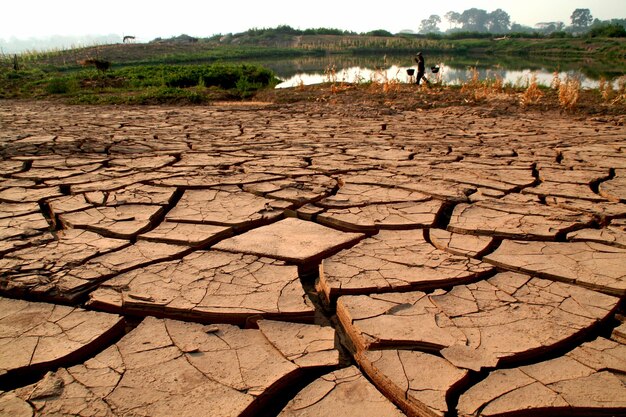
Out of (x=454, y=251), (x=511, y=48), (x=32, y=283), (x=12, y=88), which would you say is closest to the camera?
(x=32, y=283)

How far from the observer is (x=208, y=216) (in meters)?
2.56

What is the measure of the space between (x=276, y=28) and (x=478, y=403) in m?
56.6

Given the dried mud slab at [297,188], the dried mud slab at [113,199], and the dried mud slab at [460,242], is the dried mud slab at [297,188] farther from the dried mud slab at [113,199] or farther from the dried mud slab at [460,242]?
Result: the dried mud slab at [460,242]

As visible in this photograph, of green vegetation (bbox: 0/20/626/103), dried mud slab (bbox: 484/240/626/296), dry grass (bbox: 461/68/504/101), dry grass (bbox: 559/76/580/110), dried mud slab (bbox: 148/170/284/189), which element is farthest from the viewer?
green vegetation (bbox: 0/20/626/103)

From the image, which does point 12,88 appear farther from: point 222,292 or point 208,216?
point 222,292

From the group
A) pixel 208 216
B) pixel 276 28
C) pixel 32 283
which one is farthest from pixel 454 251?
pixel 276 28

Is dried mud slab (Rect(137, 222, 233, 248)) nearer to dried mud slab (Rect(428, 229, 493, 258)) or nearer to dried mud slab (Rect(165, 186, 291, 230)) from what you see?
dried mud slab (Rect(165, 186, 291, 230))

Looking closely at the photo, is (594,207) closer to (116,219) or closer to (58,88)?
(116,219)

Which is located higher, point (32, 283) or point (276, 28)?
point (276, 28)

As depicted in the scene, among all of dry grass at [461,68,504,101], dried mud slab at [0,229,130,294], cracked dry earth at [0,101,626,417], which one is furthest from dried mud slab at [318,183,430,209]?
dry grass at [461,68,504,101]

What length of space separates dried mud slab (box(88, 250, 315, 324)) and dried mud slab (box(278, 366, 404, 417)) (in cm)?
35

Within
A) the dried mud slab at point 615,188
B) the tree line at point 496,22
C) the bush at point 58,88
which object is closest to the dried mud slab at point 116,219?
the dried mud slab at point 615,188

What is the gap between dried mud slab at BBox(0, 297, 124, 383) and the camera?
1.40 m

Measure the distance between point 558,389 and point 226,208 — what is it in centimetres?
194
